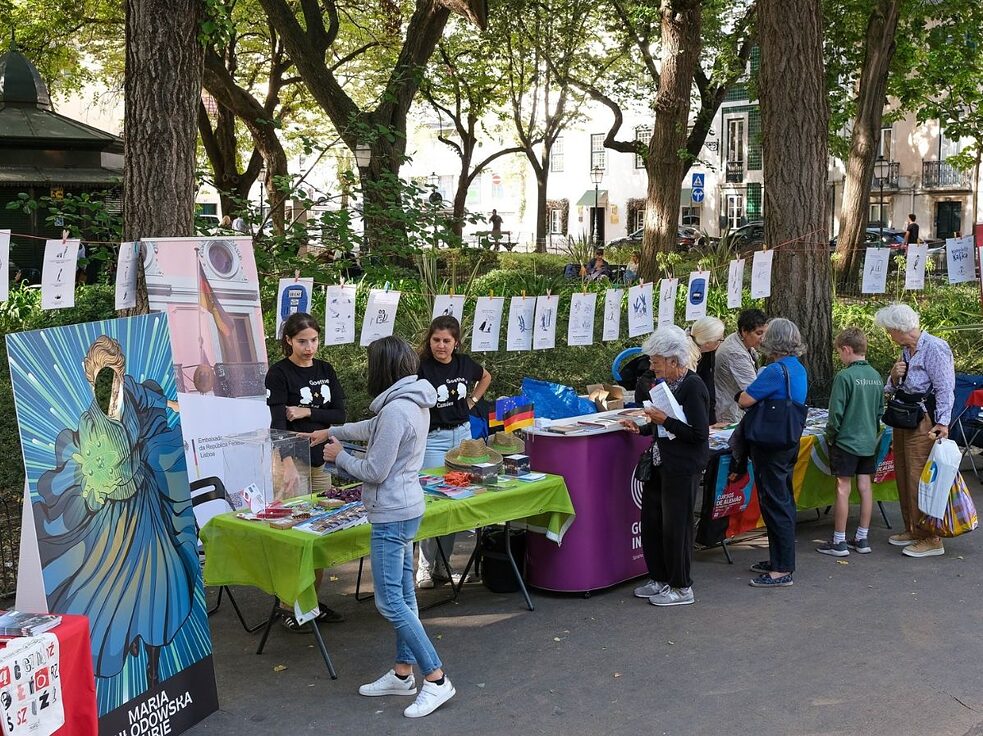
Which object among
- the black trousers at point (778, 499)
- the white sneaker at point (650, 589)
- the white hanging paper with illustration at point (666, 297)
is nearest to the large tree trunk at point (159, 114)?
the white sneaker at point (650, 589)

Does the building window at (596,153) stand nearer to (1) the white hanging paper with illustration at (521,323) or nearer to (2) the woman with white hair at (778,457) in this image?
(1) the white hanging paper with illustration at (521,323)

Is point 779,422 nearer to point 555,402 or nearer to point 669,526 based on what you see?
point 669,526

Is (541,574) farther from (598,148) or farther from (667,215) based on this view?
(598,148)

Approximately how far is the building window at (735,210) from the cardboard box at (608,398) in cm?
4383

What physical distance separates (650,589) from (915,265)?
486 cm

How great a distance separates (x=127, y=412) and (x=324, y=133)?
108ft

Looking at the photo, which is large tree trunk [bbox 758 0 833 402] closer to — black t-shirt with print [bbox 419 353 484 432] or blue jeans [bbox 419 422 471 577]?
black t-shirt with print [bbox 419 353 484 432]

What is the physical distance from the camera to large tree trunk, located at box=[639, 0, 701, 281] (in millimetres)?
16266

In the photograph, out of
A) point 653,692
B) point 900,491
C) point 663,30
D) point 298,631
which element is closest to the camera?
point 653,692

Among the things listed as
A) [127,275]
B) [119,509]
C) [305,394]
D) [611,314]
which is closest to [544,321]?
[611,314]

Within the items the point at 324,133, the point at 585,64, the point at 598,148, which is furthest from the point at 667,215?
the point at 598,148

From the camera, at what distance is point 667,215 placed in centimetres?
1753

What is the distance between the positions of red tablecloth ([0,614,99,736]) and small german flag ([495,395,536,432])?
123 inches

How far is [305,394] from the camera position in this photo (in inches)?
242
